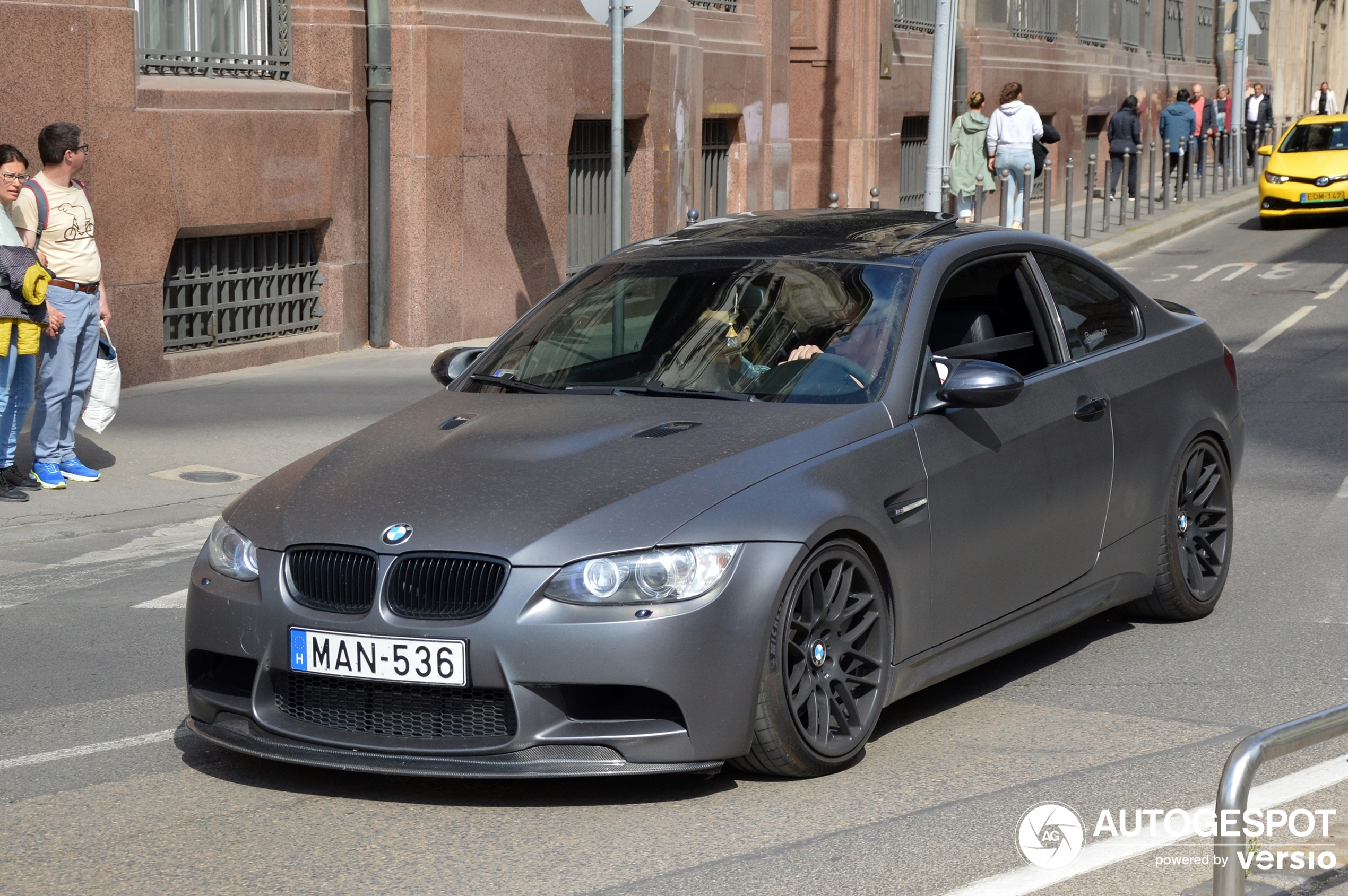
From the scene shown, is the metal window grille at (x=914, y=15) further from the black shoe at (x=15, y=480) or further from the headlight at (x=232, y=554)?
the headlight at (x=232, y=554)

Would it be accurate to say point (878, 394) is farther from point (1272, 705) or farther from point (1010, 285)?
point (1272, 705)

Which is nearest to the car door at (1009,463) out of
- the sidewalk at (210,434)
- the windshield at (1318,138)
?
the sidewalk at (210,434)

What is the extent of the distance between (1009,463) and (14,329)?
5594 millimetres

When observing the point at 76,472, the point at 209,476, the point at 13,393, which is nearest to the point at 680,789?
the point at 13,393

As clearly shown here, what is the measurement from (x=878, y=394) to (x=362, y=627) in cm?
171

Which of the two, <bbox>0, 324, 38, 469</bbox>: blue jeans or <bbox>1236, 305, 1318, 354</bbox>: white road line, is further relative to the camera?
<bbox>1236, 305, 1318, 354</bbox>: white road line

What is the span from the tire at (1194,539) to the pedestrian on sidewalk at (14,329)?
5528 mm

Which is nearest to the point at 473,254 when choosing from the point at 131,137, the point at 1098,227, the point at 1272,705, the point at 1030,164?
the point at 131,137

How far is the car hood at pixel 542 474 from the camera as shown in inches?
182

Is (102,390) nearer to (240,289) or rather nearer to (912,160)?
(240,289)

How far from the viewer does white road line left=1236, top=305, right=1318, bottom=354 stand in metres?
15.4

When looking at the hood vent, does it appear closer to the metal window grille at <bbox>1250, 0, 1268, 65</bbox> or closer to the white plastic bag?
the white plastic bag

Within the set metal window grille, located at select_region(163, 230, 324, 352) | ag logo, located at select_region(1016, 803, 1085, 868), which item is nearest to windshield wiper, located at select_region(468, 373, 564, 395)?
ag logo, located at select_region(1016, 803, 1085, 868)

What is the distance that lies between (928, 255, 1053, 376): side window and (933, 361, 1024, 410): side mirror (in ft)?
1.17
